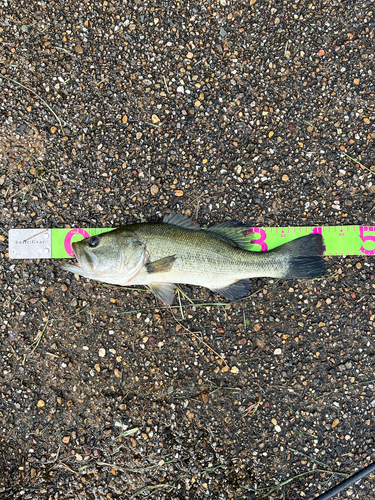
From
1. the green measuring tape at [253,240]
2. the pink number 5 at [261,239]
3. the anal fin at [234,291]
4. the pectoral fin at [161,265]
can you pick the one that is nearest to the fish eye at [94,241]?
the green measuring tape at [253,240]

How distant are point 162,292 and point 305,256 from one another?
5.07 ft

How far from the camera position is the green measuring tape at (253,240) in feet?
11.3

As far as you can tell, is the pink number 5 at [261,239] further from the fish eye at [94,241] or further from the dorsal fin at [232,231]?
the fish eye at [94,241]

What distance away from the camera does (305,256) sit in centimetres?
325

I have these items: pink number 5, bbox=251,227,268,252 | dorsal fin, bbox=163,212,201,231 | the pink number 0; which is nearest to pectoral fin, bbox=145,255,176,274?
dorsal fin, bbox=163,212,201,231

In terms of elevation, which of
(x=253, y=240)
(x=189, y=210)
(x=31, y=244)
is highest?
(x=189, y=210)

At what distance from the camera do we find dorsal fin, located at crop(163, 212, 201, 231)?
3.26 m

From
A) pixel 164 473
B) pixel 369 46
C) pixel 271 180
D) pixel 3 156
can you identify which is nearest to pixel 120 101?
pixel 3 156

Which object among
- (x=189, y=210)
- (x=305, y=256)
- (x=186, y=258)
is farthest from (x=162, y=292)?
(x=305, y=256)

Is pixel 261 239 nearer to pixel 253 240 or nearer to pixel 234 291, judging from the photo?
pixel 253 240

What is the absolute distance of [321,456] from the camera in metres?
3.38

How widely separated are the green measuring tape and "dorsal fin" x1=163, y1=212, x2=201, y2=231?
24.8 inches

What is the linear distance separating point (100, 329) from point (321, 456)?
2785 mm

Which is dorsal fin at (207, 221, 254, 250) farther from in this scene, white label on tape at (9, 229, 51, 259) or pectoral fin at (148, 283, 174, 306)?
white label on tape at (9, 229, 51, 259)
